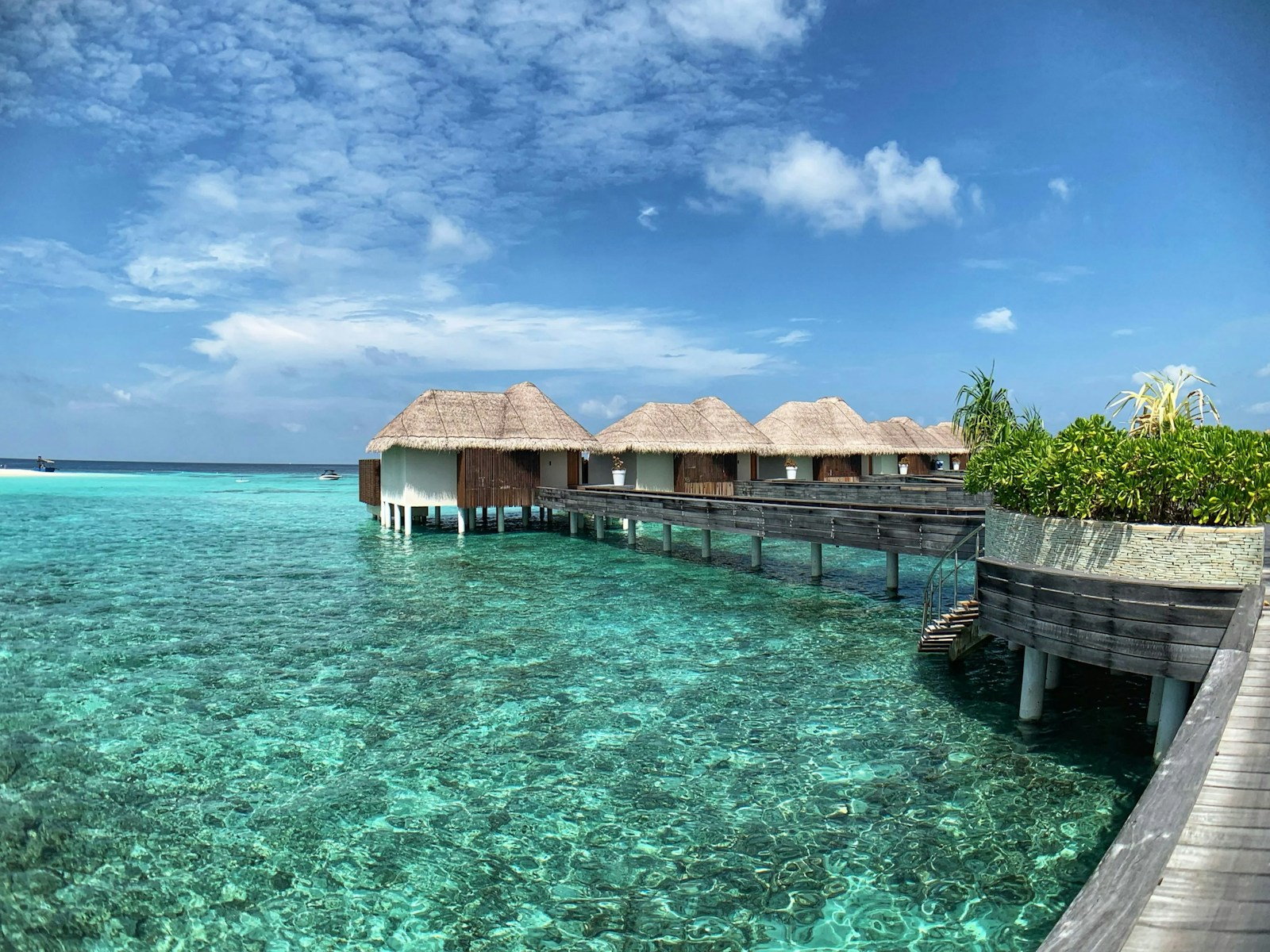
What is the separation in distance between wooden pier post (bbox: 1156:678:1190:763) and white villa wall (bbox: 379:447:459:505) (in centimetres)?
2163

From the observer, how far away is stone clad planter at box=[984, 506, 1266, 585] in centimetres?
689

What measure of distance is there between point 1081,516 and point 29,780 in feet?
32.6

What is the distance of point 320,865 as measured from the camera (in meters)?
5.23

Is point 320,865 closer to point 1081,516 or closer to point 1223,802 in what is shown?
point 1223,802

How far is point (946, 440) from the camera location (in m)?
41.7

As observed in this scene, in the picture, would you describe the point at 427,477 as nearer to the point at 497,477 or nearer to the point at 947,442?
the point at 497,477

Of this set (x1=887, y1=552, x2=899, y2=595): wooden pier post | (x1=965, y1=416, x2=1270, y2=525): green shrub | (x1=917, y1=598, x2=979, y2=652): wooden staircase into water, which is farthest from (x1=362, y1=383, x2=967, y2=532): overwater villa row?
(x1=965, y1=416, x2=1270, y2=525): green shrub

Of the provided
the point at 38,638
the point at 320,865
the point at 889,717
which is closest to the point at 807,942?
the point at 320,865

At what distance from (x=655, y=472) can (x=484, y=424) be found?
679 centimetres

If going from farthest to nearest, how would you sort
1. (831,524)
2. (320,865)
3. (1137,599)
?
(831,524) < (1137,599) < (320,865)

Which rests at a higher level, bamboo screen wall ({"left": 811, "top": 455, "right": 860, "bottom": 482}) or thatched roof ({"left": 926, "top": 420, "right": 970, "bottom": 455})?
thatched roof ({"left": 926, "top": 420, "right": 970, "bottom": 455})

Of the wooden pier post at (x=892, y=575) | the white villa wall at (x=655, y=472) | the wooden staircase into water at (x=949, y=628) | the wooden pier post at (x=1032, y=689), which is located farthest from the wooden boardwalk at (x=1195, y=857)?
the white villa wall at (x=655, y=472)

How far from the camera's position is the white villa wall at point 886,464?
38188 millimetres

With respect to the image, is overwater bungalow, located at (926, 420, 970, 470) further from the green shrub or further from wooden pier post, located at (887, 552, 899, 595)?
the green shrub
